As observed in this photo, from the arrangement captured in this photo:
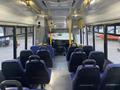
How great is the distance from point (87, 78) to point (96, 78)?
0.16m

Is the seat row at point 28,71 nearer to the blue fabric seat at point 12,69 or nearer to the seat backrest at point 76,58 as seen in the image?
the blue fabric seat at point 12,69

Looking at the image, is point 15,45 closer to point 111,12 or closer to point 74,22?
point 111,12

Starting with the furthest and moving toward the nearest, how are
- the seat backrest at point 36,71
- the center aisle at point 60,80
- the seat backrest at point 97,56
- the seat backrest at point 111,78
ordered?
the center aisle at point 60,80 < the seat backrest at point 97,56 < the seat backrest at point 36,71 < the seat backrest at point 111,78

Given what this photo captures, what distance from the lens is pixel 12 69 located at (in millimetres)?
5723

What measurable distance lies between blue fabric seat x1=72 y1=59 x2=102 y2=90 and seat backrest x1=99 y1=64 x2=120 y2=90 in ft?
0.49

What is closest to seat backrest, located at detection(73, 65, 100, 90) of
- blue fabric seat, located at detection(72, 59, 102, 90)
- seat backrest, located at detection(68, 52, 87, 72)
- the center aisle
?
blue fabric seat, located at detection(72, 59, 102, 90)

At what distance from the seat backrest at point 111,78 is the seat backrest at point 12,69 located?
1856 mm

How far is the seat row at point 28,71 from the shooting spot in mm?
5676

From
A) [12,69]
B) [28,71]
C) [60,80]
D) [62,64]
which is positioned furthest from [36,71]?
[62,64]

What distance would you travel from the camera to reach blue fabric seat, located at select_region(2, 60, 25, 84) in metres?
5.61

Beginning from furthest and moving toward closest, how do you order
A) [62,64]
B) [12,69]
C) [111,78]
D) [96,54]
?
[62,64]
[96,54]
[12,69]
[111,78]

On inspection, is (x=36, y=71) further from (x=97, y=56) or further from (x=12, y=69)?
(x=97, y=56)

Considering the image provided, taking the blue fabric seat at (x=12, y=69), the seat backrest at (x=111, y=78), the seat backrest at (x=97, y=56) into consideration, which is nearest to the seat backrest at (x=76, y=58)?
the seat backrest at (x=97, y=56)

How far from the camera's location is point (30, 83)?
6.33 m
